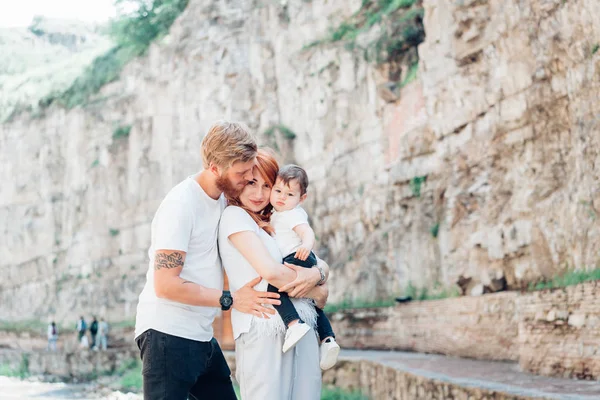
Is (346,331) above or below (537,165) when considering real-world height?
below

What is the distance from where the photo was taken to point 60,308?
117ft

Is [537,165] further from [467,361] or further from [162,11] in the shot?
[162,11]

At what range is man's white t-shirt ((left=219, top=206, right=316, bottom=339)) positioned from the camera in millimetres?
3760

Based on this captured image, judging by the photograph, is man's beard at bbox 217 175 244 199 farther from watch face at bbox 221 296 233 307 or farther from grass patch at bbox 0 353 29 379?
grass patch at bbox 0 353 29 379

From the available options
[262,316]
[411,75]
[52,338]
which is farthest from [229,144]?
[52,338]

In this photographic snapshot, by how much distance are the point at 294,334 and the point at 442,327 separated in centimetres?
1170

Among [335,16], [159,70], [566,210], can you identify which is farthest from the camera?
[159,70]

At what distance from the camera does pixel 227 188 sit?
3873 millimetres

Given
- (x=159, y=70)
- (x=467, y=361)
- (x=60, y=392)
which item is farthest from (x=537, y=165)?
(x=159, y=70)

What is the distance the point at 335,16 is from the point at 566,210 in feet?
48.5

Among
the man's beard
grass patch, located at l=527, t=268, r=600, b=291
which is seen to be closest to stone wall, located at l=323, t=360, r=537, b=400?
grass patch, located at l=527, t=268, r=600, b=291

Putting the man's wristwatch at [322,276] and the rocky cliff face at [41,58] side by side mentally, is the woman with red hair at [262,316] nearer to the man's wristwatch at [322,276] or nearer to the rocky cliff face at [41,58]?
the man's wristwatch at [322,276]

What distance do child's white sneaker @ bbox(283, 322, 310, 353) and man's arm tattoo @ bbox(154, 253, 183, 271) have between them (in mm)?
647

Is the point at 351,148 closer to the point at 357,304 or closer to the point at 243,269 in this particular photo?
the point at 357,304
